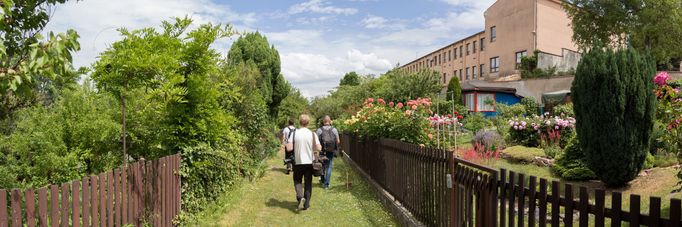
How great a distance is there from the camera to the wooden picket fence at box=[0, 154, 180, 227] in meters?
2.95

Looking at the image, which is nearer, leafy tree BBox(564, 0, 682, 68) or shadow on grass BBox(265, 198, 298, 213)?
shadow on grass BBox(265, 198, 298, 213)

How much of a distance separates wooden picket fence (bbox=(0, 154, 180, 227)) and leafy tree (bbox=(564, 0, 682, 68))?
Answer: 86.6ft

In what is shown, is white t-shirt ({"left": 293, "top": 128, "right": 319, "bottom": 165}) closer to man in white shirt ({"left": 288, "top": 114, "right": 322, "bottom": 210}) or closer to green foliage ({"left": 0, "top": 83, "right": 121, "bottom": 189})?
man in white shirt ({"left": 288, "top": 114, "right": 322, "bottom": 210})

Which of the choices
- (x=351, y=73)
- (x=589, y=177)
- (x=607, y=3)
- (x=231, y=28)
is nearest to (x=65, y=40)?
(x=231, y=28)

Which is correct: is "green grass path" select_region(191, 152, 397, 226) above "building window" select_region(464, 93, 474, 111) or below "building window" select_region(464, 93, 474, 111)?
below

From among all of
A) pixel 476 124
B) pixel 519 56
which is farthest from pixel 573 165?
pixel 519 56

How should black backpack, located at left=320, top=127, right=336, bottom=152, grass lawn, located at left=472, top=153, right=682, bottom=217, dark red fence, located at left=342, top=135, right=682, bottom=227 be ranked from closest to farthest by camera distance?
dark red fence, located at left=342, top=135, right=682, bottom=227
grass lawn, located at left=472, top=153, right=682, bottom=217
black backpack, located at left=320, top=127, right=336, bottom=152

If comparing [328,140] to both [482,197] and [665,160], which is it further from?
[665,160]

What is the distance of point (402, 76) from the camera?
2827 cm

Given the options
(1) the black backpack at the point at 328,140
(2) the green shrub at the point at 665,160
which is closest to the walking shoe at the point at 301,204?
(1) the black backpack at the point at 328,140

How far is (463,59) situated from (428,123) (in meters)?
43.5

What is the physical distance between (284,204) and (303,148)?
148 cm

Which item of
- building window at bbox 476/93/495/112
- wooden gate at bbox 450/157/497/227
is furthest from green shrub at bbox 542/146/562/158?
building window at bbox 476/93/495/112

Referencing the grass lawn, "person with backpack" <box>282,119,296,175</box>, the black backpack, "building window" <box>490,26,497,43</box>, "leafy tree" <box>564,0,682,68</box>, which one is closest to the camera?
the grass lawn
